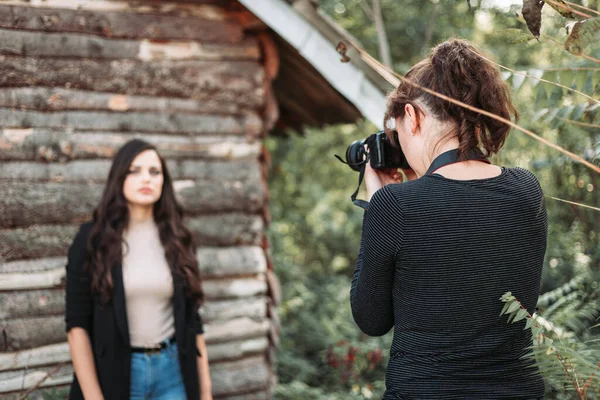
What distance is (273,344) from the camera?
4844mm

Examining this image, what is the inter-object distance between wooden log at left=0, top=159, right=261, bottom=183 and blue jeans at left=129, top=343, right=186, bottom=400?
4.90 ft

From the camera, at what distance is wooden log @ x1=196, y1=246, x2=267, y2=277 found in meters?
4.41

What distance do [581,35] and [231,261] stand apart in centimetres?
337

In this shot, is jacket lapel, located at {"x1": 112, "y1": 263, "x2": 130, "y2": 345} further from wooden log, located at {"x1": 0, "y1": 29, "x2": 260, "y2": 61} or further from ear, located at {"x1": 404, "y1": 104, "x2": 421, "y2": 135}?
ear, located at {"x1": 404, "y1": 104, "x2": 421, "y2": 135}

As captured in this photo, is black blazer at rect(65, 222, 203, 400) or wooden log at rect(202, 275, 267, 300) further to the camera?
wooden log at rect(202, 275, 267, 300)

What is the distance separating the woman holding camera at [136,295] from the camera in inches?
117

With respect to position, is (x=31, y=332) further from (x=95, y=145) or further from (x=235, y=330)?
(x=235, y=330)

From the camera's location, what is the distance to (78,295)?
2984 millimetres

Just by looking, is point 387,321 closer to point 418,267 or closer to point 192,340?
point 418,267

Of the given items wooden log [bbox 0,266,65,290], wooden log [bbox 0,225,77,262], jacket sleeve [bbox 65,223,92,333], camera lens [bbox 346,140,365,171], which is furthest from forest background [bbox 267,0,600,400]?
wooden log [bbox 0,266,65,290]

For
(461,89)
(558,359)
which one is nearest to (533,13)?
(461,89)

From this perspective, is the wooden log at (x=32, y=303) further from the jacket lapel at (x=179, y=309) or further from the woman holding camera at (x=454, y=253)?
the woman holding camera at (x=454, y=253)

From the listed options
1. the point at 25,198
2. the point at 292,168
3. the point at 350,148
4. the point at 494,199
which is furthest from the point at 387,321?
the point at 292,168

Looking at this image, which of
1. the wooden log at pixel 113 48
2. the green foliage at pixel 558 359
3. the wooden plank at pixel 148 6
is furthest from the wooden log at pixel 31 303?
the green foliage at pixel 558 359
